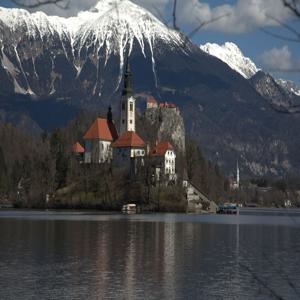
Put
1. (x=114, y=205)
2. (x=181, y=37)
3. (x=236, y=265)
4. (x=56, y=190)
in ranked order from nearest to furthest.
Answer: (x=181, y=37) → (x=236, y=265) → (x=114, y=205) → (x=56, y=190)

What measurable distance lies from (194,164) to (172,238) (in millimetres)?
120563

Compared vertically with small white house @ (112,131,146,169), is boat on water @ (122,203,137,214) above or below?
below

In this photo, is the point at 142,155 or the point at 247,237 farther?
the point at 142,155

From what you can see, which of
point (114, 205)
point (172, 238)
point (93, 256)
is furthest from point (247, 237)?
point (114, 205)

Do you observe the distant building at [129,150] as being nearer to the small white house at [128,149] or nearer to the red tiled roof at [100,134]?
the small white house at [128,149]

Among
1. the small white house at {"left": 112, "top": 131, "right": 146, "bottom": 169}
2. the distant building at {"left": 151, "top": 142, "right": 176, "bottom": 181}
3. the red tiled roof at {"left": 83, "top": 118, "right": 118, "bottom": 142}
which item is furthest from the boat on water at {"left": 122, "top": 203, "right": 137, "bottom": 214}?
the red tiled roof at {"left": 83, "top": 118, "right": 118, "bottom": 142}

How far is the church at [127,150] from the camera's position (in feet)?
586

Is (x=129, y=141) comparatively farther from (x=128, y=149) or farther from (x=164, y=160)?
(x=164, y=160)

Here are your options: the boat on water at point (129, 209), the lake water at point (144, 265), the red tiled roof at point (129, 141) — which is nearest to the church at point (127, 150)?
the red tiled roof at point (129, 141)

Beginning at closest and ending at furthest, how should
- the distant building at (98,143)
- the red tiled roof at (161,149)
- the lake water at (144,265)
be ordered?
the lake water at (144,265) < the red tiled roof at (161,149) < the distant building at (98,143)

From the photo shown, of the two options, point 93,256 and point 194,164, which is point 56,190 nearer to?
point 194,164

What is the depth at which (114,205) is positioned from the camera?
551 ft

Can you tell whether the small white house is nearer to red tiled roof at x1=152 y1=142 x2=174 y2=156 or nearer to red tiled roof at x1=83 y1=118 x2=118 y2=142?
red tiled roof at x1=152 y1=142 x2=174 y2=156

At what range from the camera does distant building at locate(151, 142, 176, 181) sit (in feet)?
576
